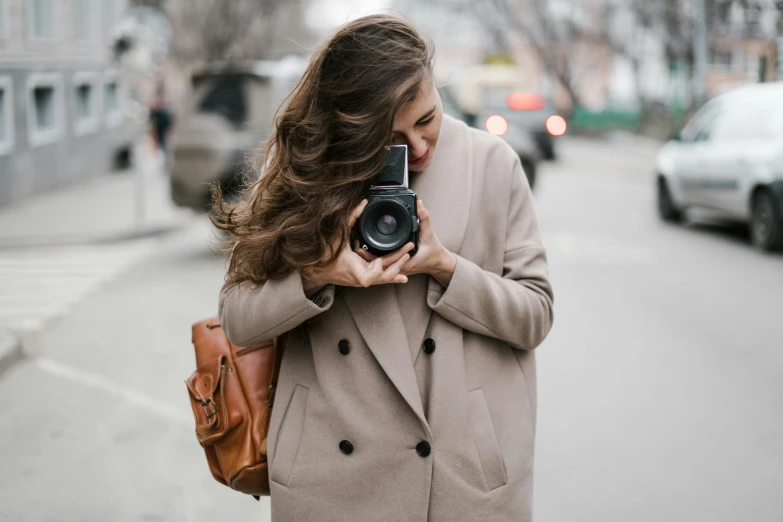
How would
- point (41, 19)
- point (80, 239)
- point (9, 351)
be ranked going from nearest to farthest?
point (9, 351), point (80, 239), point (41, 19)

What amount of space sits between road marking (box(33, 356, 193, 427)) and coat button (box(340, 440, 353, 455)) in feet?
11.4

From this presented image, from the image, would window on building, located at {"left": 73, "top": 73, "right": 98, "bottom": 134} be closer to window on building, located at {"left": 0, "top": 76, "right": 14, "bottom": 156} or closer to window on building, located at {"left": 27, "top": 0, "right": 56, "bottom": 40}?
window on building, located at {"left": 27, "top": 0, "right": 56, "bottom": 40}

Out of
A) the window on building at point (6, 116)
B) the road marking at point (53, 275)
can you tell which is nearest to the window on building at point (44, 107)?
the window on building at point (6, 116)

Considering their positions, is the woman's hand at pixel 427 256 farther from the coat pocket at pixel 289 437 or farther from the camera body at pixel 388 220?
the coat pocket at pixel 289 437

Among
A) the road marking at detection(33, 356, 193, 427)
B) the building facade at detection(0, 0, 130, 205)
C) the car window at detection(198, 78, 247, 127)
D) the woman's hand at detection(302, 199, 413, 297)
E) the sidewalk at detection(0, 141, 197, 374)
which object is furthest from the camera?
the building facade at detection(0, 0, 130, 205)

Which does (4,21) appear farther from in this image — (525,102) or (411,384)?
(411,384)

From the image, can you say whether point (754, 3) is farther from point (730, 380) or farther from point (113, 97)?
point (113, 97)

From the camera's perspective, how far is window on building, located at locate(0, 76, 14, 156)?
15.9 meters

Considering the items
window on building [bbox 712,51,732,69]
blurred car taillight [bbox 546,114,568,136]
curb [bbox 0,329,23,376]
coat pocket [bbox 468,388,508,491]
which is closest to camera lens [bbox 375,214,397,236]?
coat pocket [bbox 468,388,508,491]

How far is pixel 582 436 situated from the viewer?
16.8 ft

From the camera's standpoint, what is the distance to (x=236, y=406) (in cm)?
221

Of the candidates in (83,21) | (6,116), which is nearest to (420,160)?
(6,116)

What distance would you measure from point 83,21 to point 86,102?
203cm

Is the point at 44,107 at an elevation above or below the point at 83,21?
below
